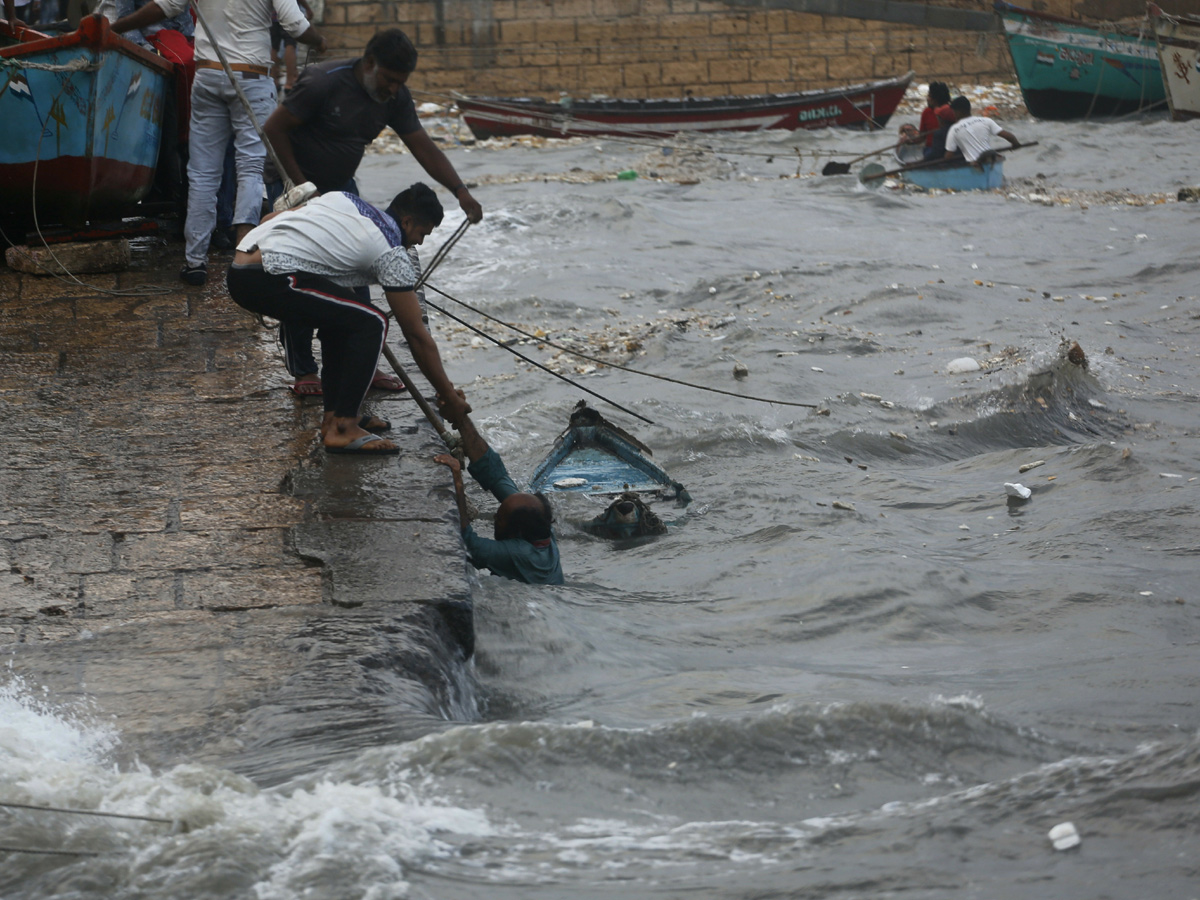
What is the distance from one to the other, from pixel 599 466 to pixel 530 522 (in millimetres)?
1375

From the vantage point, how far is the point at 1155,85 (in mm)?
22391

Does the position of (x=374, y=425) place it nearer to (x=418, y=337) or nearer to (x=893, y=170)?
(x=418, y=337)

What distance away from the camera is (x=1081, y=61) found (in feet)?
Result: 73.5

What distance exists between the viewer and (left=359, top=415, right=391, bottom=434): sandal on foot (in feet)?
16.3

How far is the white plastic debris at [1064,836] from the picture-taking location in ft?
8.34

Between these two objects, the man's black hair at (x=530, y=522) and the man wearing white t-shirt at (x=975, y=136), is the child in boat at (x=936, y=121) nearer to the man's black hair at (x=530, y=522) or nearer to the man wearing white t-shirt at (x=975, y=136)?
the man wearing white t-shirt at (x=975, y=136)

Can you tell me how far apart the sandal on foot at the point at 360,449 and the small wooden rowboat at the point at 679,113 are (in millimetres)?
18117

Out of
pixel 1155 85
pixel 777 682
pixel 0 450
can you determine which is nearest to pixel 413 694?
pixel 777 682

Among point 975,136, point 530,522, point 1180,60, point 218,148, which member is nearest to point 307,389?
point 530,522

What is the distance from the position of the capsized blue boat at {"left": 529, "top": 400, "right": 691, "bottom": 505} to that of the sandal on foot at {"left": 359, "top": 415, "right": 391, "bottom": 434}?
0.95 metres

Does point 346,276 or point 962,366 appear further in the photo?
Result: point 962,366

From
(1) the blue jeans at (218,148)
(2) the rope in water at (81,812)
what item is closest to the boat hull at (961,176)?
(1) the blue jeans at (218,148)

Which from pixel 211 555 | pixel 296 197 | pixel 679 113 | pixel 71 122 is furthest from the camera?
pixel 679 113

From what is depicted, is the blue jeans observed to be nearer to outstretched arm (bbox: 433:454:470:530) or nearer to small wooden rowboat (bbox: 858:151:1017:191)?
outstretched arm (bbox: 433:454:470:530)
